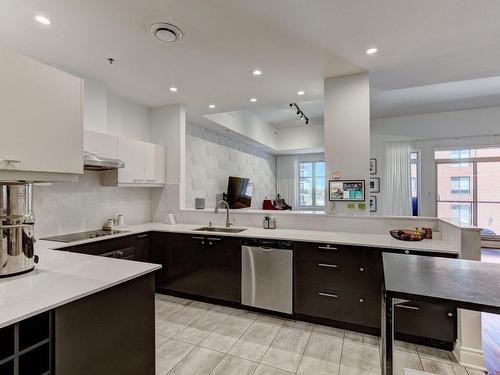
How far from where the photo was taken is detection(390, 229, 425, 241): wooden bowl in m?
2.65

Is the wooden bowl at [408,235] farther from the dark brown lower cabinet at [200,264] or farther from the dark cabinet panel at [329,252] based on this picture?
the dark brown lower cabinet at [200,264]

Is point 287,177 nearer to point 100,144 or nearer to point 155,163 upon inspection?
point 155,163

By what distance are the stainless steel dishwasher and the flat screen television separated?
277 centimetres

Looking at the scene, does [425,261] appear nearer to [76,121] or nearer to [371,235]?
[371,235]

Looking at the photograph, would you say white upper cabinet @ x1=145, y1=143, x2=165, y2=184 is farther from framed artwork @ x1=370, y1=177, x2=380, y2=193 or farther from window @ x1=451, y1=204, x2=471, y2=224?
window @ x1=451, y1=204, x2=471, y2=224

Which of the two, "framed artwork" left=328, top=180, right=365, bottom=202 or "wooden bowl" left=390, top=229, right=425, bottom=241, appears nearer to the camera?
"wooden bowl" left=390, top=229, right=425, bottom=241

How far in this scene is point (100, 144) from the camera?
3.21 meters

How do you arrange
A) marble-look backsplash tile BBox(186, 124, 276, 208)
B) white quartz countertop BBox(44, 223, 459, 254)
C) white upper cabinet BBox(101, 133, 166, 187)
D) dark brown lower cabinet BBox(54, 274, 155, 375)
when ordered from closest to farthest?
1. dark brown lower cabinet BBox(54, 274, 155, 375)
2. white quartz countertop BBox(44, 223, 459, 254)
3. white upper cabinet BBox(101, 133, 166, 187)
4. marble-look backsplash tile BBox(186, 124, 276, 208)

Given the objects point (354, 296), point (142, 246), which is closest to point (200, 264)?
point (142, 246)

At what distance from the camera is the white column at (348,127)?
3.21 m

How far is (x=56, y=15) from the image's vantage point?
2.12m

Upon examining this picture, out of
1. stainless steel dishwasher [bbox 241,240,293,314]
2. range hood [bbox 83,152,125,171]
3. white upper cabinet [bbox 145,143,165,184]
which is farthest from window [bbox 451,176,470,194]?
range hood [bbox 83,152,125,171]

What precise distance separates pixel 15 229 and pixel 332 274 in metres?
2.55

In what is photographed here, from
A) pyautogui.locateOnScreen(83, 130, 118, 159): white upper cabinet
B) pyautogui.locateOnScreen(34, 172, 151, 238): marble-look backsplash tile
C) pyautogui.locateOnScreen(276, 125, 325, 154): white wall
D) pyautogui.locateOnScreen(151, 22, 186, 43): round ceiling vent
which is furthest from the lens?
pyautogui.locateOnScreen(276, 125, 325, 154): white wall
